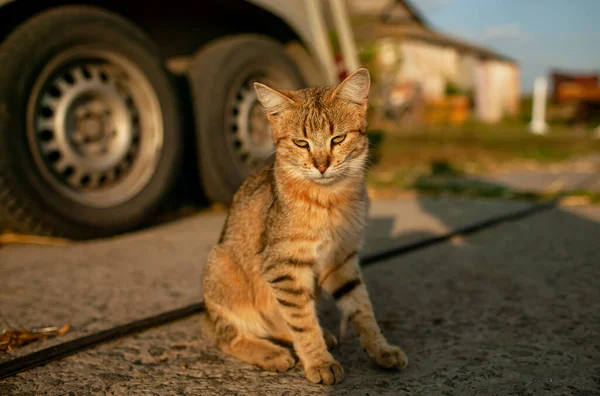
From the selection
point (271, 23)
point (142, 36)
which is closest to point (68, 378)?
point (142, 36)

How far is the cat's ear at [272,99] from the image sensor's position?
235cm

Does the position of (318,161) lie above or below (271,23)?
below

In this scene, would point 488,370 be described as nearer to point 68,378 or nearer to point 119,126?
point 68,378

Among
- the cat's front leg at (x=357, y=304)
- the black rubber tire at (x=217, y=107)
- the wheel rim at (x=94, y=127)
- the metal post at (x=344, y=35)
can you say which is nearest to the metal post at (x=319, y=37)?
the metal post at (x=344, y=35)

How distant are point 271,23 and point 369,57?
6.05m

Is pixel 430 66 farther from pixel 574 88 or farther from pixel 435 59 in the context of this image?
pixel 574 88

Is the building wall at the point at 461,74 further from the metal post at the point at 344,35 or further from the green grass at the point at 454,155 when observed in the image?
the metal post at the point at 344,35

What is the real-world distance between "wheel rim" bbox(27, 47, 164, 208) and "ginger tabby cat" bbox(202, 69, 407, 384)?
159 cm

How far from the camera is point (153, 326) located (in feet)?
7.39

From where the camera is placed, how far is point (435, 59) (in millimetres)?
21672

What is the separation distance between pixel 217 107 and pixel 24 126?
4.74 feet

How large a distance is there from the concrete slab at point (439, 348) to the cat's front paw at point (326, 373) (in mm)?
35

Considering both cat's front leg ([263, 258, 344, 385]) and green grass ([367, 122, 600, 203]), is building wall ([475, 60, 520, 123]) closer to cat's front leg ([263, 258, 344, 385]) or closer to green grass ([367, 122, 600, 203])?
green grass ([367, 122, 600, 203])


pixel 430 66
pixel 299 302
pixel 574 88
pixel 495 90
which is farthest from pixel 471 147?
pixel 495 90
